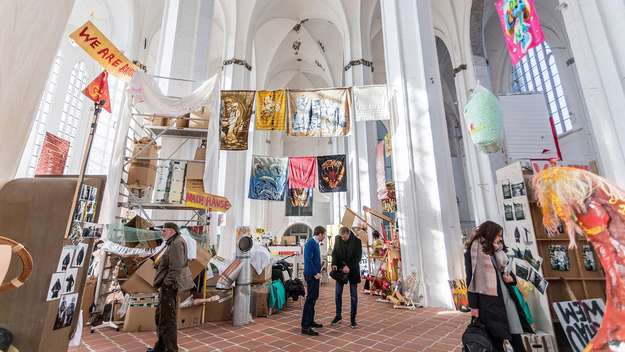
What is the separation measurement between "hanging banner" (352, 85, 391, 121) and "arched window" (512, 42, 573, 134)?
7757mm

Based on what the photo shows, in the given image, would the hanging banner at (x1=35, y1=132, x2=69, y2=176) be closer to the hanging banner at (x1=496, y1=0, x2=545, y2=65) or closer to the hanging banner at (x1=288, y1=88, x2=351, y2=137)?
the hanging banner at (x1=288, y1=88, x2=351, y2=137)

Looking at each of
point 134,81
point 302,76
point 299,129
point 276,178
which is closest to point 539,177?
point 134,81

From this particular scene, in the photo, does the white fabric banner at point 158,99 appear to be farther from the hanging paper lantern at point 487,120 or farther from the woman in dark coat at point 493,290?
the woman in dark coat at point 493,290

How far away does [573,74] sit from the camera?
10.5 metres

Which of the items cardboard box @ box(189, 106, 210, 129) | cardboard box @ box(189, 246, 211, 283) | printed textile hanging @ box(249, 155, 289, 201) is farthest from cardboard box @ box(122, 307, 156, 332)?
printed textile hanging @ box(249, 155, 289, 201)

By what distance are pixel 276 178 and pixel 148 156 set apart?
5575 mm

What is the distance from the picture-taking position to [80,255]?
1.60 metres

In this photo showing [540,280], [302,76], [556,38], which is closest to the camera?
[540,280]

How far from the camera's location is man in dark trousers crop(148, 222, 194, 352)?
8.88ft

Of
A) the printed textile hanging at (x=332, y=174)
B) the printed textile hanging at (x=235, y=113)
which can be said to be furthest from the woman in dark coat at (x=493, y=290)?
the printed textile hanging at (x=332, y=174)

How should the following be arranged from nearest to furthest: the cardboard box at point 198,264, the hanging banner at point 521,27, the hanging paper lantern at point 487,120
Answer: the hanging banner at point 521,27
the hanging paper lantern at point 487,120
the cardboard box at point 198,264

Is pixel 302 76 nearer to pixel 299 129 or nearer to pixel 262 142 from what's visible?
pixel 262 142

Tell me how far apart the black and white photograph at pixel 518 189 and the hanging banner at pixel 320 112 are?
471 centimetres

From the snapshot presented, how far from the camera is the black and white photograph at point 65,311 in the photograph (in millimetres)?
1397
